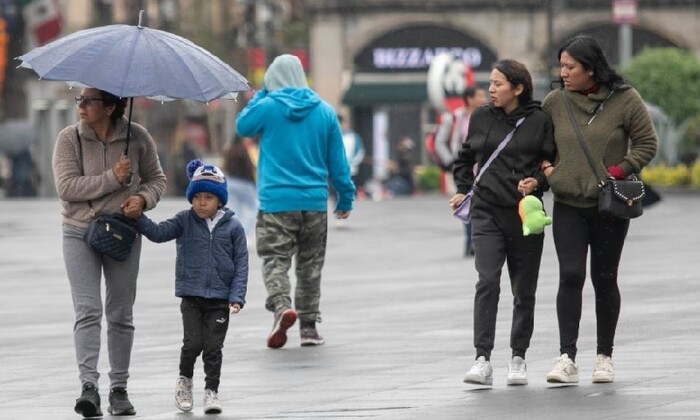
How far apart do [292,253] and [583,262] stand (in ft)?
10.1

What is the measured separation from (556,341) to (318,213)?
5.73 feet

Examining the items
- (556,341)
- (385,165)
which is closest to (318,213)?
(556,341)

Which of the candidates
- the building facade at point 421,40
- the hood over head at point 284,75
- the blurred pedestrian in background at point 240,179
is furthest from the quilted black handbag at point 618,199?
the building facade at point 421,40

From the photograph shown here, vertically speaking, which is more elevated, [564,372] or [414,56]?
[564,372]

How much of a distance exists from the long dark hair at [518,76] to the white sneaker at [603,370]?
1393 mm

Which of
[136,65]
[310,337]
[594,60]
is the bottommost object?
[310,337]

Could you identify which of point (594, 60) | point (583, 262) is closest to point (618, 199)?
point (583, 262)

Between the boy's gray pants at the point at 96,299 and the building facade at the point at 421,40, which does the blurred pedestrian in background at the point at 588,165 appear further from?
the building facade at the point at 421,40

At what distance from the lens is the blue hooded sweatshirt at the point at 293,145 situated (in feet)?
42.6

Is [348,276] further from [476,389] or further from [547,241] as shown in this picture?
[476,389]

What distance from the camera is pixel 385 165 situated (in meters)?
55.4

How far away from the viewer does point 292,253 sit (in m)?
13.1

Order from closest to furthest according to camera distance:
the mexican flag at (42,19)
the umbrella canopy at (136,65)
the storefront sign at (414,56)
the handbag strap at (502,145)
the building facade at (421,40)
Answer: the umbrella canopy at (136,65) → the handbag strap at (502,145) → the building facade at (421,40) → the storefront sign at (414,56) → the mexican flag at (42,19)

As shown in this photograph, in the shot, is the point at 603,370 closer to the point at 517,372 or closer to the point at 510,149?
the point at 517,372
